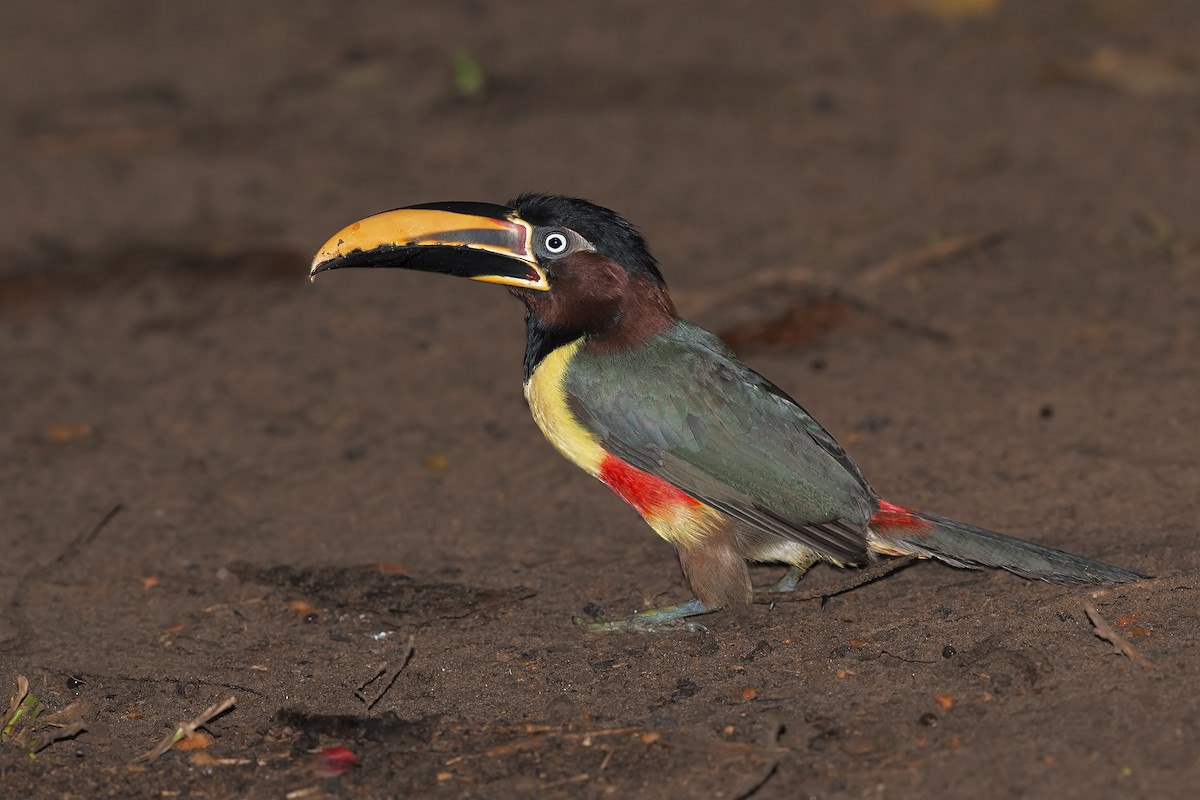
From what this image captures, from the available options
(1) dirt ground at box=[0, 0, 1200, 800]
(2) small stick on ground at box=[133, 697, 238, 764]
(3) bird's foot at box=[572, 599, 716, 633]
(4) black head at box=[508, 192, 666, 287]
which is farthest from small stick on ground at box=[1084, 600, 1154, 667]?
(2) small stick on ground at box=[133, 697, 238, 764]

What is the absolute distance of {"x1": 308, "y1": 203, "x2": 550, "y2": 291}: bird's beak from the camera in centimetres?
460

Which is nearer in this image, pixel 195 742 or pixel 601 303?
pixel 195 742

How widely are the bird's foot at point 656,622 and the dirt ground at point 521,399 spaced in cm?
4

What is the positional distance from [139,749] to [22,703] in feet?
1.18

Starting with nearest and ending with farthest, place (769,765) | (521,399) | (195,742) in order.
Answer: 1. (769,765)
2. (195,742)
3. (521,399)

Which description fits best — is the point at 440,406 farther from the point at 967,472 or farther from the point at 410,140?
the point at 410,140

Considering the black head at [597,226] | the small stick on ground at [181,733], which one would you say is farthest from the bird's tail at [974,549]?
the small stick on ground at [181,733]

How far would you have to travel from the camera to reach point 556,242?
459 cm

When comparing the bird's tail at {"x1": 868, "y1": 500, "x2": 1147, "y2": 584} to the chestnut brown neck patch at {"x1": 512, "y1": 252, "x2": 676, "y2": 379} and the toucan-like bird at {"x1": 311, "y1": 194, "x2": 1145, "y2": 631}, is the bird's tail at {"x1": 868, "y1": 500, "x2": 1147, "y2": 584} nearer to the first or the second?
the toucan-like bird at {"x1": 311, "y1": 194, "x2": 1145, "y2": 631}

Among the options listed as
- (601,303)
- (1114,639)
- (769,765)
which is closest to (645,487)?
(601,303)

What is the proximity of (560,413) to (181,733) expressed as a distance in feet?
4.79

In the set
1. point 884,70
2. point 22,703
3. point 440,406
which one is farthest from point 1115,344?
point 22,703

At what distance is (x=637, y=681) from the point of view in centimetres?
419

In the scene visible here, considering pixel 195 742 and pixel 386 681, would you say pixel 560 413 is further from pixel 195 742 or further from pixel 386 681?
pixel 195 742
